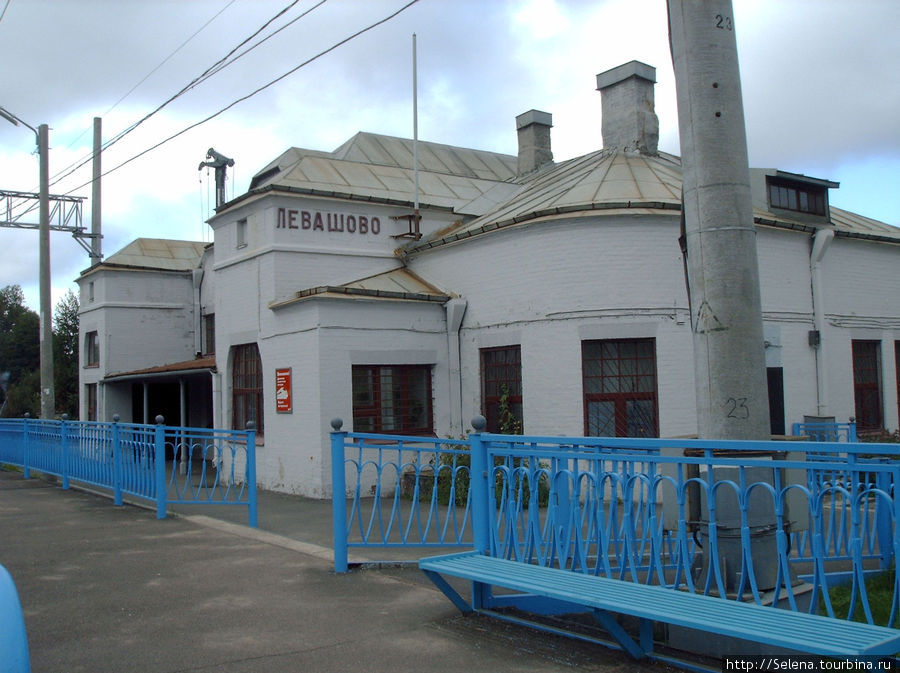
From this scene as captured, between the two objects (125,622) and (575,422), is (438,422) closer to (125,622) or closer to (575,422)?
(575,422)

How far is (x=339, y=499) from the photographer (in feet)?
24.1

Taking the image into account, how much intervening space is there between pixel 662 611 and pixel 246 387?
1247 centimetres

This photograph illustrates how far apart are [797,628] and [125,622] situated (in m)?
4.54

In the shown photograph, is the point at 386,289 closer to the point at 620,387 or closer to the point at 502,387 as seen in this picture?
the point at 502,387

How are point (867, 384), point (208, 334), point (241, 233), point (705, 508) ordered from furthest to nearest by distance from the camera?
point (208, 334), point (241, 233), point (867, 384), point (705, 508)

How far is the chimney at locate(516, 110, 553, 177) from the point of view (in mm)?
19328

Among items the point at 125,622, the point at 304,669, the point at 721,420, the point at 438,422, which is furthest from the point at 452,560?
the point at 438,422

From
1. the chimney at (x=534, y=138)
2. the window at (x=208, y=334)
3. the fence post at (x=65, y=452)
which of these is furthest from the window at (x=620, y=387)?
the window at (x=208, y=334)

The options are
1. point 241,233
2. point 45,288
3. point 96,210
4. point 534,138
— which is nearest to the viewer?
point 241,233

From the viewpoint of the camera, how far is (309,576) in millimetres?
7340

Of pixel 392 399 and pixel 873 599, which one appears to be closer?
pixel 873 599

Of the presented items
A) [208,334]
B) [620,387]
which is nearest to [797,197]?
[620,387]

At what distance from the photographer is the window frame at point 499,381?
13359 mm

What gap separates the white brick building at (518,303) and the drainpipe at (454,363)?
0.09ft
